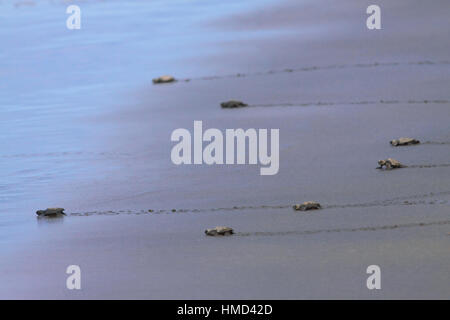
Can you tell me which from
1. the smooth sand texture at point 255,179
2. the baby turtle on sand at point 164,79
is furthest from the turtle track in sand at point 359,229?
the baby turtle on sand at point 164,79

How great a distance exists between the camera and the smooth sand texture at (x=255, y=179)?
8922mm

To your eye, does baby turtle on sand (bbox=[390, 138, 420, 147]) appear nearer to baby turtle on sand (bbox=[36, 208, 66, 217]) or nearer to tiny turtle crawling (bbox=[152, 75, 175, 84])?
baby turtle on sand (bbox=[36, 208, 66, 217])

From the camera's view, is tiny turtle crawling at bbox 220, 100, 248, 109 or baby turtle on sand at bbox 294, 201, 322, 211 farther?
tiny turtle crawling at bbox 220, 100, 248, 109

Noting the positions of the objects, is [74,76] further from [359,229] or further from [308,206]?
[359,229]

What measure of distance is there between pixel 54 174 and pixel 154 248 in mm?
3089

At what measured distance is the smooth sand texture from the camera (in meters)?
8.92

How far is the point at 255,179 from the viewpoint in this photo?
1165cm

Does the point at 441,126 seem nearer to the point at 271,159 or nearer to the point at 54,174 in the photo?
the point at 271,159

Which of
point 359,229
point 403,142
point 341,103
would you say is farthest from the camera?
point 341,103

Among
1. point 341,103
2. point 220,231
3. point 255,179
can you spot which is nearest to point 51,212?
point 220,231

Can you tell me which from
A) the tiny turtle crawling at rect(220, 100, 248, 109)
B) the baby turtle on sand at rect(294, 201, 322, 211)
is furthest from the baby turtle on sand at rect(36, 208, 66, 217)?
the tiny turtle crawling at rect(220, 100, 248, 109)

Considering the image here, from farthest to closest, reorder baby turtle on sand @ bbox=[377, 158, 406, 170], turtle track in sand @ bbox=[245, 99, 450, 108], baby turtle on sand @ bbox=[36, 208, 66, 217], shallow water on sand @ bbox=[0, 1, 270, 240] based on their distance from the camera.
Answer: turtle track in sand @ bbox=[245, 99, 450, 108] → shallow water on sand @ bbox=[0, 1, 270, 240] → baby turtle on sand @ bbox=[377, 158, 406, 170] → baby turtle on sand @ bbox=[36, 208, 66, 217]

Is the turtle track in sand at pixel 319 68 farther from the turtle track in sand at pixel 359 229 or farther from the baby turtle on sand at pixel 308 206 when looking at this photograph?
the turtle track in sand at pixel 359 229

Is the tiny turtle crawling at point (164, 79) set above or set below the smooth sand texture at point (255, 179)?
above
